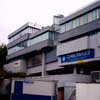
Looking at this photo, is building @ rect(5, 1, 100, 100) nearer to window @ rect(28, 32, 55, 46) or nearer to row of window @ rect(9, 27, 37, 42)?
window @ rect(28, 32, 55, 46)

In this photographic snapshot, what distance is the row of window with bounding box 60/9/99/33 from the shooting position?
25.9 m

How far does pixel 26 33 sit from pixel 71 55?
51.5 ft

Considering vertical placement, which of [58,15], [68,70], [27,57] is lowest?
[68,70]

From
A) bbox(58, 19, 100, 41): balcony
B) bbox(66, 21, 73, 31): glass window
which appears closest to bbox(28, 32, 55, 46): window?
bbox(58, 19, 100, 41): balcony

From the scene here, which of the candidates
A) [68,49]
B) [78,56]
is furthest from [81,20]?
[78,56]

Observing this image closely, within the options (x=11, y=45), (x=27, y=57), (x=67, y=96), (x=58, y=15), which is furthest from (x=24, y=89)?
(x=11, y=45)

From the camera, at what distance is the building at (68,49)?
2541 cm

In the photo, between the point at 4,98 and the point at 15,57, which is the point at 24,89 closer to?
the point at 4,98

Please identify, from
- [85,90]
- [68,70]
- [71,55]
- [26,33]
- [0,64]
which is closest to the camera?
[85,90]

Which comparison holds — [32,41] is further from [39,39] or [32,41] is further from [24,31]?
[24,31]

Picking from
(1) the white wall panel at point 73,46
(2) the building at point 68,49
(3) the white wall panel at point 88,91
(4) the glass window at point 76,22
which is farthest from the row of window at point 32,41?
(3) the white wall panel at point 88,91

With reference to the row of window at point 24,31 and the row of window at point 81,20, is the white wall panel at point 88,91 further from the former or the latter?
the row of window at point 24,31

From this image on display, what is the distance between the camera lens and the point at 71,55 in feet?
94.7

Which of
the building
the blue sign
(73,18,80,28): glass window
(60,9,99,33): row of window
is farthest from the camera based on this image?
(73,18,80,28): glass window
